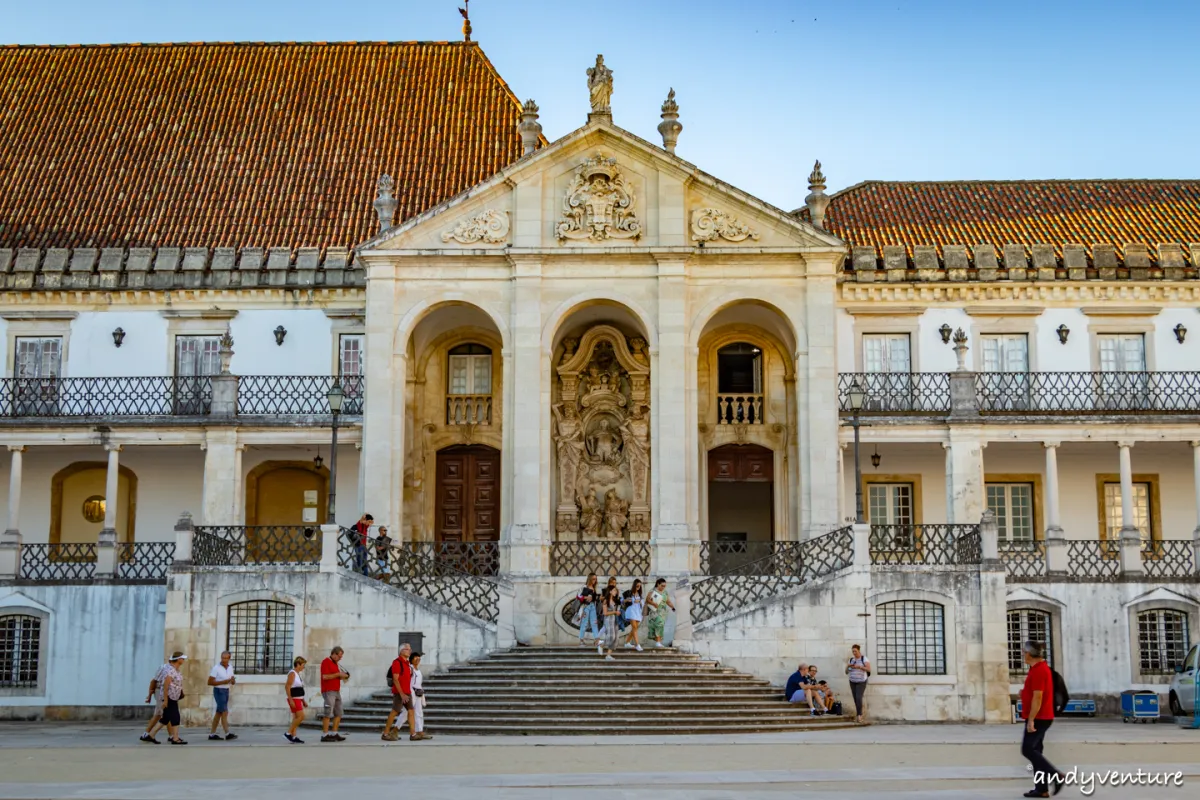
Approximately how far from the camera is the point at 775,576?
27953mm

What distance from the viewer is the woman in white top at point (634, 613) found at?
86.7 ft

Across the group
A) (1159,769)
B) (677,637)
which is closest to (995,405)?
(677,637)

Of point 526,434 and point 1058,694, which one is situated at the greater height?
point 526,434

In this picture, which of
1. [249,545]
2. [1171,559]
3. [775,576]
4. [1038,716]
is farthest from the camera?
[1171,559]

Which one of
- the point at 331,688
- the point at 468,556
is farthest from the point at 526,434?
Result: the point at 331,688

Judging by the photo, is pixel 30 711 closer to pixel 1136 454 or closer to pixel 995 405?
pixel 995 405

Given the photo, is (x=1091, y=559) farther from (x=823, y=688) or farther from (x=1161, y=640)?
(x=823, y=688)

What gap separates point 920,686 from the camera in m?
26.6

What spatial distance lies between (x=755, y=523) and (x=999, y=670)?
9.34 m

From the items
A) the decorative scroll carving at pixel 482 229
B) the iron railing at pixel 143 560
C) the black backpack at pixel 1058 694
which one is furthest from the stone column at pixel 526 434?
the black backpack at pixel 1058 694

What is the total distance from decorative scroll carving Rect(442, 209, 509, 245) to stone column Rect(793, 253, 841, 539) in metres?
6.49

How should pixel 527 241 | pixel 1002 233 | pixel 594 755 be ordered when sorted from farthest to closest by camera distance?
pixel 1002 233 → pixel 527 241 → pixel 594 755

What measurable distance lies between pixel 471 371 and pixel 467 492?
2840mm

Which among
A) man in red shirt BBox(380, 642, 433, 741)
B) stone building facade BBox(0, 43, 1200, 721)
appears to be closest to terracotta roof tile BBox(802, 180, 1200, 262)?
stone building facade BBox(0, 43, 1200, 721)
